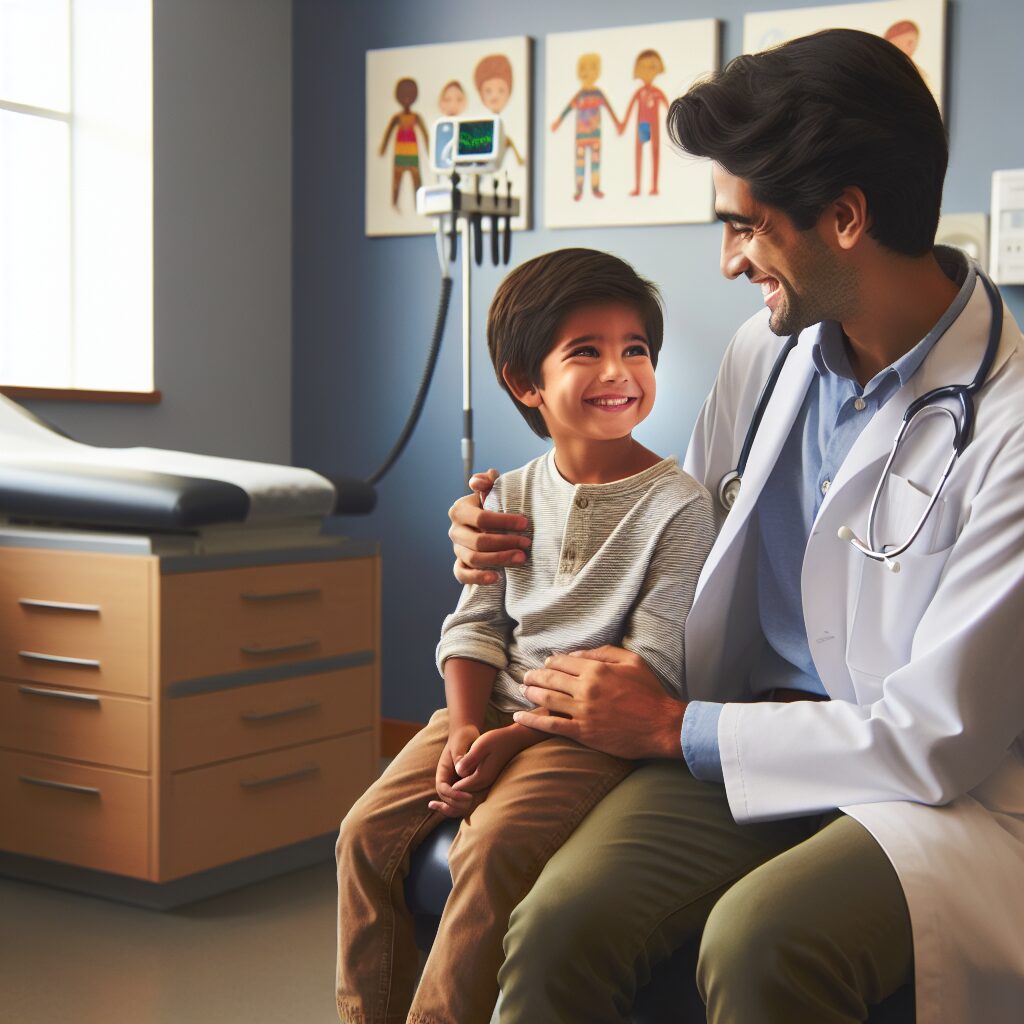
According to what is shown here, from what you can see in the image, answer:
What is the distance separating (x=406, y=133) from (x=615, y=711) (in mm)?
2678

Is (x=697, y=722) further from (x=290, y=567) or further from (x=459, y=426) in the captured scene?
(x=459, y=426)

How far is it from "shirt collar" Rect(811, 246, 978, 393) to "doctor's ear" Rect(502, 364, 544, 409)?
32 cm

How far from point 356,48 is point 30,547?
5.98ft

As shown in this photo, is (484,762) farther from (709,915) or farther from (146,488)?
(146,488)

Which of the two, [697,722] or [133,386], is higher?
[133,386]

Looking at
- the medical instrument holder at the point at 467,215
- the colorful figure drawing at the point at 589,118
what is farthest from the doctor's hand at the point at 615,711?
the colorful figure drawing at the point at 589,118

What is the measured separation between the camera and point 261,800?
281 centimetres

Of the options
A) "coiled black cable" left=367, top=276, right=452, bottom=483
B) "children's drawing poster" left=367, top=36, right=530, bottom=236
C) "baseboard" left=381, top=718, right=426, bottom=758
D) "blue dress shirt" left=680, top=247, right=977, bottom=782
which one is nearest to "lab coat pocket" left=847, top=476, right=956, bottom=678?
"blue dress shirt" left=680, top=247, right=977, bottom=782

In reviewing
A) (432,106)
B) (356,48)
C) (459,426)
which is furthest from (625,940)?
(356,48)

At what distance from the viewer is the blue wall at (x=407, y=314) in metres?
3.44

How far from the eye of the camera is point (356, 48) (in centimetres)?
389

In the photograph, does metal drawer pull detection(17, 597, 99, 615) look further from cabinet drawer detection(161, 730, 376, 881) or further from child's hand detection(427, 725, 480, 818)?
child's hand detection(427, 725, 480, 818)

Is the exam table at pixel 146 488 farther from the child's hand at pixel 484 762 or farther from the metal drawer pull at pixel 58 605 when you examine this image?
the child's hand at pixel 484 762

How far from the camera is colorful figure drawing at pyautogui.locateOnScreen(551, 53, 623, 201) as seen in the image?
350 centimetres
